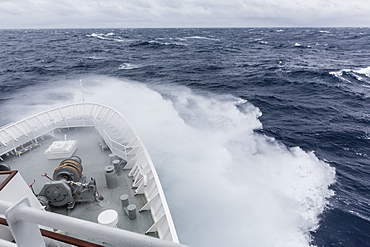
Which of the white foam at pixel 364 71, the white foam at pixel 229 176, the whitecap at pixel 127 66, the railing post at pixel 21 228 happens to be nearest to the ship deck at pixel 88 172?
the white foam at pixel 229 176

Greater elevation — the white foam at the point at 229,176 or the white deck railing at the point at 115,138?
the white deck railing at the point at 115,138

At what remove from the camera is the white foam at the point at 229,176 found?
8.62 metres

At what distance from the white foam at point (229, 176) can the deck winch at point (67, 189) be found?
3.77 metres

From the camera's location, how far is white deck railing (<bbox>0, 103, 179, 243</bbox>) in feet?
20.5

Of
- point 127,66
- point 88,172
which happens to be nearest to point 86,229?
point 88,172

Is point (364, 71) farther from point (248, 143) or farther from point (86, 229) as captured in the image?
point (86, 229)

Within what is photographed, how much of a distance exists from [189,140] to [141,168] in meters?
6.48

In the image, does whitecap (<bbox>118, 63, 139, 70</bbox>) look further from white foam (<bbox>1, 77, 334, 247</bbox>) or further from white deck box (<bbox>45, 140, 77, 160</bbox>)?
white deck box (<bbox>45, 140, 77, 160</bbox>)

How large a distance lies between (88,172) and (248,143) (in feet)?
31.8

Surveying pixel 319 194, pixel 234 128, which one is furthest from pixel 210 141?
pixel 319 194

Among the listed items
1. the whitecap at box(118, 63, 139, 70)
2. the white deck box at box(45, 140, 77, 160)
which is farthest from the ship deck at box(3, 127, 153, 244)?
the whitecap at box(118, 63, 139, 70)

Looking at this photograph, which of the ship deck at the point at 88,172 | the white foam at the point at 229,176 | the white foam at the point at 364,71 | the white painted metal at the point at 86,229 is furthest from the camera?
the white foam at the point at 364,71

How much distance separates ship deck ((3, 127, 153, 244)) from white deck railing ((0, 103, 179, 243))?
30cm

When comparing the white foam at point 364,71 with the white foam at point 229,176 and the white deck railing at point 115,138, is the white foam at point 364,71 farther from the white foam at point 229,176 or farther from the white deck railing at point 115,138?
the white deck railing at point 115,138
